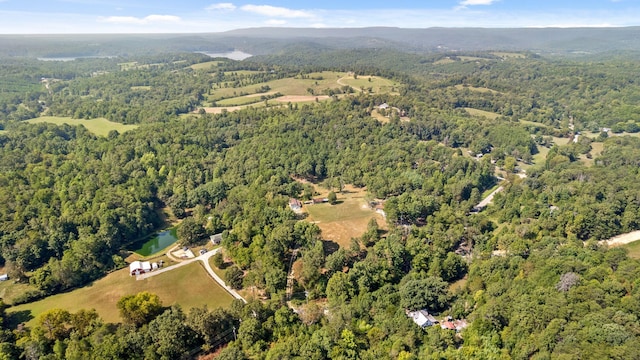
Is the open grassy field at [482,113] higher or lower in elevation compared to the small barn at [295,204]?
higher

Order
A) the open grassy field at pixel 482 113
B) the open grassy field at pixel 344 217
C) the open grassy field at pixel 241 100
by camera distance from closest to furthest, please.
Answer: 1. the open grassy field at pixel 344 217
2. the open grassy field at pixel 482 113
3. the open grassy field at pixel 241 100

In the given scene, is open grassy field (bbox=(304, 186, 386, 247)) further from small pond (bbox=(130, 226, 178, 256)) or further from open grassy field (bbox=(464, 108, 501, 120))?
open grassy field (bbox=(464, 108, 501, 120))

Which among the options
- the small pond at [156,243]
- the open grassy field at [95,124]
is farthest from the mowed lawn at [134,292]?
the open grassy field at [95,124]

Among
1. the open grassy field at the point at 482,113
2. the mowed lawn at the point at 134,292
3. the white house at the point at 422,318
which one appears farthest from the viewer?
the open grassy field at the point at 482,113

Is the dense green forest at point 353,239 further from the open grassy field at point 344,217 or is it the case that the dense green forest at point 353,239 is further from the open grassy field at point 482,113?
the open grassy field at point 482,113

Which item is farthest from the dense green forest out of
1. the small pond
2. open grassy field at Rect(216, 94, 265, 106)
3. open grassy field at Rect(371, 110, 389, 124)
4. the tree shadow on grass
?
open grassy field at Rect(216, 94, 265, 106)

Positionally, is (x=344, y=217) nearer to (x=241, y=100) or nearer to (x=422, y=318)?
(x=422, y=318)

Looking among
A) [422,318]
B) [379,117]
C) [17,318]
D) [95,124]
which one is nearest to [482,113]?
[379,117]
